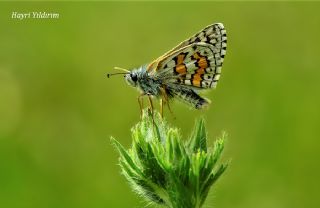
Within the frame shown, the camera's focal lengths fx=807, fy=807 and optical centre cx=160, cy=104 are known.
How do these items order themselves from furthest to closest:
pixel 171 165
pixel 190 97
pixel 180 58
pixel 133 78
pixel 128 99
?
pixel 128 99, pixel 133 78, pixel 180 58, pixel 190 97, pixel 171 165

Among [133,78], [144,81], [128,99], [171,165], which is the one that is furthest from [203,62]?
[128,99]

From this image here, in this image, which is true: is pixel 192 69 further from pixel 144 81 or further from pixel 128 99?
pixel 128 99

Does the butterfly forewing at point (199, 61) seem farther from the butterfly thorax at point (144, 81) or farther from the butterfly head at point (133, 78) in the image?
the butterfly head at point (133, 78)

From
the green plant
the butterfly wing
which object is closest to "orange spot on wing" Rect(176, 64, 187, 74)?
the butterfly wing

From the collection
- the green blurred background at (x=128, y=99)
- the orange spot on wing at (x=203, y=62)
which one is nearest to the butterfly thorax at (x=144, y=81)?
the orange spot on wing at (x=203, y=62)

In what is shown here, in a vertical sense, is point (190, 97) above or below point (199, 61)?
below

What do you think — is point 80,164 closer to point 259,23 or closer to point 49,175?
point 49,175
